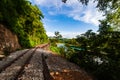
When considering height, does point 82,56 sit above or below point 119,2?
below

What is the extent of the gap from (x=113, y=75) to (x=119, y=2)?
16.1 feet

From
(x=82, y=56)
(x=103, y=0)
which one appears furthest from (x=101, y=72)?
(x=82, y=56)

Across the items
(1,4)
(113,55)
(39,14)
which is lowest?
(113,55)

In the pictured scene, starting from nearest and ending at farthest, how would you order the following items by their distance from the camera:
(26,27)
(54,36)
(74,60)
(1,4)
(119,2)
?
(119,2), (74,60), (1,4), (26,27), (54,36)

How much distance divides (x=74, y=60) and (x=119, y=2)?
8.77 meters

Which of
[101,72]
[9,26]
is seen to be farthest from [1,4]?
[101,72]

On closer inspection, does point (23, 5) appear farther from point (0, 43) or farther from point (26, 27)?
point (0, 43)

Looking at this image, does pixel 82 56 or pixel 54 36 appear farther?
pixel 54 36

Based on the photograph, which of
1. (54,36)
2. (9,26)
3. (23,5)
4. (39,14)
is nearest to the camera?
(9,26)

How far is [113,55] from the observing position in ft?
42.0

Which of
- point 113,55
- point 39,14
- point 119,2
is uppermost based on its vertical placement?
point 39,14

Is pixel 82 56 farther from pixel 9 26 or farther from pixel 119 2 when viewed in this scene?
pixel 9 26

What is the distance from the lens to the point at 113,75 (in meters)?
12.0

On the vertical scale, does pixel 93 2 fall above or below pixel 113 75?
→ above
